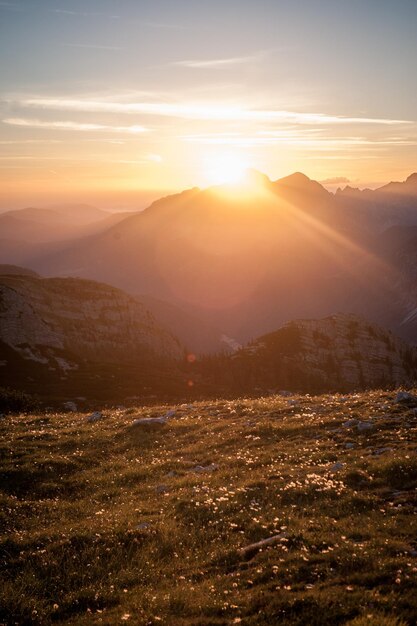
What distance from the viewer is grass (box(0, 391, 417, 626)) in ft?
37.3

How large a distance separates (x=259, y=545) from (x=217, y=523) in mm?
2278

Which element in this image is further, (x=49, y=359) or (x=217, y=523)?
(x=49, y=359)

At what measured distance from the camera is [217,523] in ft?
→ 52.7

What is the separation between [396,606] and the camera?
10.3m

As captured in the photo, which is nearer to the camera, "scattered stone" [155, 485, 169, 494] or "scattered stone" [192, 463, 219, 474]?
"scattered stone" [155, 485, 169, 494]

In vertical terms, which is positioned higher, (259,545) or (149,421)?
(259,545)

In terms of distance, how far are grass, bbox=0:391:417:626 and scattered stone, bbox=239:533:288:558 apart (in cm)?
6

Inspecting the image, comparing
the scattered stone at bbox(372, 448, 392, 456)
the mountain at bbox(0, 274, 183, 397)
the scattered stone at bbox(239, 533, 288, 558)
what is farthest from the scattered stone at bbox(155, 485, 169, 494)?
the mountain at bbox(0, 274, 183, 397)

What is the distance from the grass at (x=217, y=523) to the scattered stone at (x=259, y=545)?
64 millimetres

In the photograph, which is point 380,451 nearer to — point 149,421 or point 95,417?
point 149,421

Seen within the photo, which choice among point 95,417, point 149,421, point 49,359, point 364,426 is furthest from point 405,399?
point 49,359

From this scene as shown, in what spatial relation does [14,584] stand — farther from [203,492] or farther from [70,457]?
[70,457]

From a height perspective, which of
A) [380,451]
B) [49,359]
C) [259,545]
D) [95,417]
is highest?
[380,451]

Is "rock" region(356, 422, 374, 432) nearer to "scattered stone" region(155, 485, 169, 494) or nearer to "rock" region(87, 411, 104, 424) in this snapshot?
"scattered stone" region(155, 485, 169, 494)
